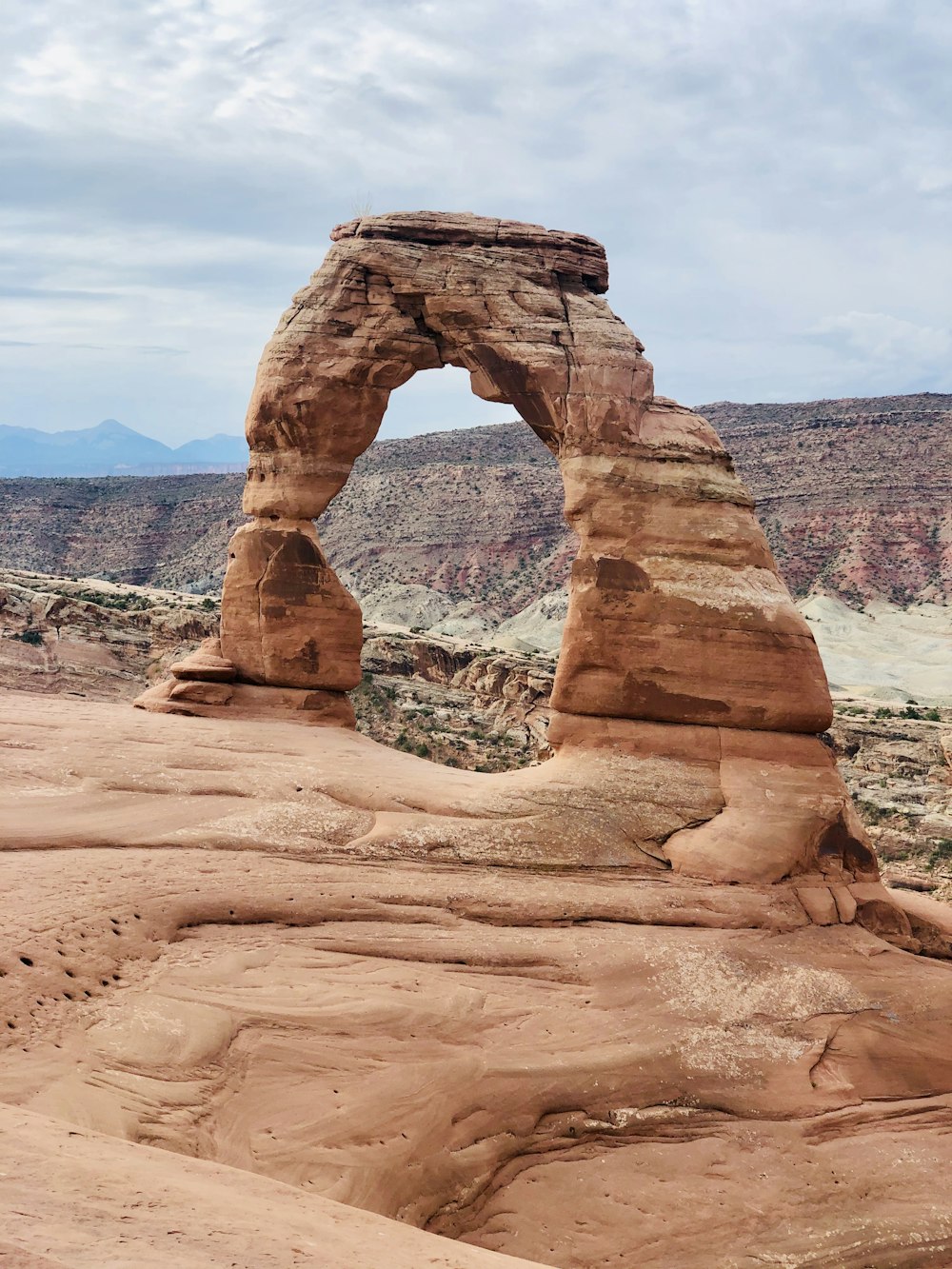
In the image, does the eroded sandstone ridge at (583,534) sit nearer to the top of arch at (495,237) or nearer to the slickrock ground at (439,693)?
the top of arch at (495,237)

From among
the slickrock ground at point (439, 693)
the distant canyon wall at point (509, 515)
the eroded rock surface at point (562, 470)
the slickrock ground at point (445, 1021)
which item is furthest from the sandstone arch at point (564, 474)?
the distant canyon wall at point (509, 515)

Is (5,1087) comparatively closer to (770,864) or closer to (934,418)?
(770,864)

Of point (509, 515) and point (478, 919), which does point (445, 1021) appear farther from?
point (509, 515)

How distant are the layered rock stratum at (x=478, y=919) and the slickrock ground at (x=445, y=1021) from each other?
0.05 metres

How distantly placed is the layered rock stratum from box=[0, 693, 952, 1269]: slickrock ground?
0.05 metres

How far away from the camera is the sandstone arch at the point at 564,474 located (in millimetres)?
17453

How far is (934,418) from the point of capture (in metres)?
109

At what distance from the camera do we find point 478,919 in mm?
14977

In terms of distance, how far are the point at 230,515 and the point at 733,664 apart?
97.8 metres

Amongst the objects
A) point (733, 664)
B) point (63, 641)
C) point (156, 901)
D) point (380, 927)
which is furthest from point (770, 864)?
point (63, 641)

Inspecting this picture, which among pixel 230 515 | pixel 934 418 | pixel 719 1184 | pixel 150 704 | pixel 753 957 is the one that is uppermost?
pixel 934 418

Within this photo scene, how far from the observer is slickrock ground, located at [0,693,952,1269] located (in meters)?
11.8

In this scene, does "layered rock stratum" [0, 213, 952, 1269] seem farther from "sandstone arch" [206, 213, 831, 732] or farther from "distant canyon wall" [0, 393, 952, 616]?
"distant canyon wall" [0, 393, 952, 616]

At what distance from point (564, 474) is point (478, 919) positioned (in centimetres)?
688
